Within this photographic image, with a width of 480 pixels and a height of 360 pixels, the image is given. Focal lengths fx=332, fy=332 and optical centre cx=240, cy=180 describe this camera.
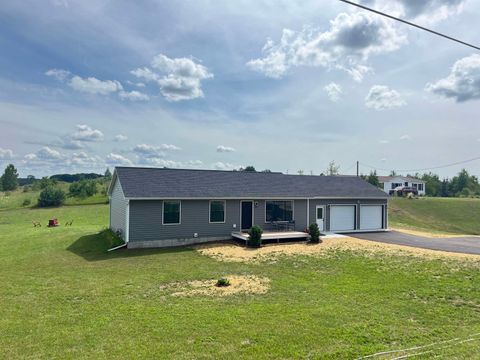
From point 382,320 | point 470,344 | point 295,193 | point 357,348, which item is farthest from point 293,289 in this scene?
point 295,193

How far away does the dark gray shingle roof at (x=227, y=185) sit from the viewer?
1795 cm

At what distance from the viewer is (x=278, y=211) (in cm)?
2102

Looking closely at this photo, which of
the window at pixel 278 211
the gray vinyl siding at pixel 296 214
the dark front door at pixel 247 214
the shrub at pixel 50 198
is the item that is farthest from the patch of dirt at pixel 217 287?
the shrub at pixel 50 198

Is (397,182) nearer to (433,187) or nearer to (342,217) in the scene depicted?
(433,187)

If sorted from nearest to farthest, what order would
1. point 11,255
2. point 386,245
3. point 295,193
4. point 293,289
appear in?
point 293,289
point 11,255
point 386,245
point 295,193

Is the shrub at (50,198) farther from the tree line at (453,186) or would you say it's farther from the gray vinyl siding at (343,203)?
the tree line at (453,186)

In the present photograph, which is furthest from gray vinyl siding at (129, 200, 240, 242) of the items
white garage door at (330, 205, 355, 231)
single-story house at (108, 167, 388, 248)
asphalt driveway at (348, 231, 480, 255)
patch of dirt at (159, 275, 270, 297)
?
asphalt driveway at (348, 231, 480, 255)

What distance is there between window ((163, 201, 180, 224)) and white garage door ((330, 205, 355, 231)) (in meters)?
10.7

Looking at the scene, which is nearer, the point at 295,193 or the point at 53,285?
the point at 53,285

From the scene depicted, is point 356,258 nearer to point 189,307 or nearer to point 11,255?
point 189,307

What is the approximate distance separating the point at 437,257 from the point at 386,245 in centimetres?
334

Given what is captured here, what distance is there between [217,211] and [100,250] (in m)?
6.44

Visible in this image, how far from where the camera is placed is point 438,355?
5.30 meters

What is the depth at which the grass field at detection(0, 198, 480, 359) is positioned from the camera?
5.79 m
